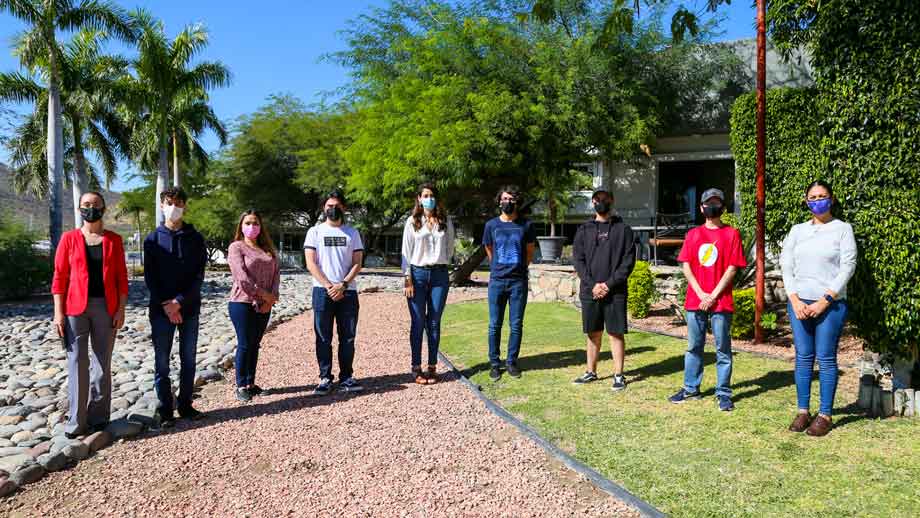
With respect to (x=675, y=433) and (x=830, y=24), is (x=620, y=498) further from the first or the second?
(x=830, y=24)

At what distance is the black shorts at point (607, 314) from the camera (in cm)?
565

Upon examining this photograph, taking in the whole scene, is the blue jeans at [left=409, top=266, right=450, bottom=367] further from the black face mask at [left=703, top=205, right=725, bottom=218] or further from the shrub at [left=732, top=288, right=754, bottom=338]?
the shrub at [left=732, top=288, right=754, bottom=338]

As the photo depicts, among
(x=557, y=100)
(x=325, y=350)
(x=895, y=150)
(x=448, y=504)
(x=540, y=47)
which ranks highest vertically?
(x=540, y=47)

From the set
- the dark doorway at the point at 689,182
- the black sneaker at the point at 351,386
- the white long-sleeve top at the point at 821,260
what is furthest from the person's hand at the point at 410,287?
the dark doorway at the point at 689,182

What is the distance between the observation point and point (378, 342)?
891cm

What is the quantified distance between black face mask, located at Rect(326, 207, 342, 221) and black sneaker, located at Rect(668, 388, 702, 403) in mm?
3503

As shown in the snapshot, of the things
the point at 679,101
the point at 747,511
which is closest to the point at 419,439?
the point at 747,511

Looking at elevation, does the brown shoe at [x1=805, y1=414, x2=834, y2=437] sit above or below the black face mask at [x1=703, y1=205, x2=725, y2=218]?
below

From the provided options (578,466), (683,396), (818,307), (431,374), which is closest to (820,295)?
(818,307)

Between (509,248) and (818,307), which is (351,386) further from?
(818,307)

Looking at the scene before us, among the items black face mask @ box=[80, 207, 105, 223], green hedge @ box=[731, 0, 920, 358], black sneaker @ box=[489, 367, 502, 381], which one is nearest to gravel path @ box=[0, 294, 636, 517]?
black sneaker @ box=[489, 367, 502, 381]

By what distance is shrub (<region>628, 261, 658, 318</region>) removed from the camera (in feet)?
33.9

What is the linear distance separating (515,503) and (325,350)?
2958mm

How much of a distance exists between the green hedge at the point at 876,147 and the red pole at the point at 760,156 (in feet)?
9.28
